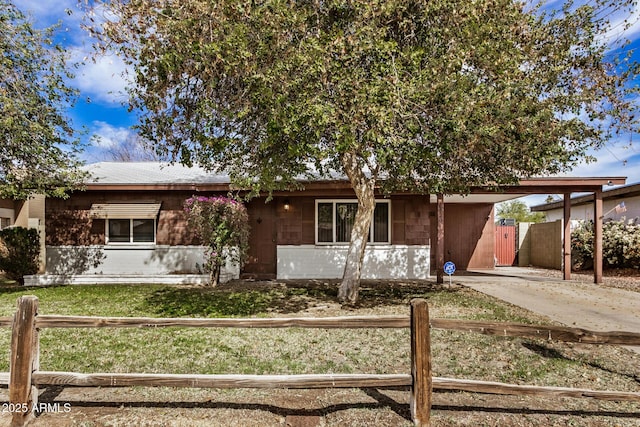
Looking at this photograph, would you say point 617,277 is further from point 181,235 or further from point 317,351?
point 181,235

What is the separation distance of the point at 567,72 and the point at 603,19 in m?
0.91

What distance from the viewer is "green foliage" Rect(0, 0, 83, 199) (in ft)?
25.3

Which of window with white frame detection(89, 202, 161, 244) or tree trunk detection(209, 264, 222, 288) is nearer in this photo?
tree trunk detection(209, 264, 222, 288)

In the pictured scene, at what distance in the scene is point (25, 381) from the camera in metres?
3.12

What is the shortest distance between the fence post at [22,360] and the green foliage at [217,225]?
6894 millimetres

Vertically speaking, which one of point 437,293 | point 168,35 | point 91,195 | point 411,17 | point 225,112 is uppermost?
point 411,17

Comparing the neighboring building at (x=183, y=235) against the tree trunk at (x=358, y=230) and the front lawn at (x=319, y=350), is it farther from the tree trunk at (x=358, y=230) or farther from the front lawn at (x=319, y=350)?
the front lawn at (x=319, y=350)

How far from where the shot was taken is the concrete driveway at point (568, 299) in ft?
20.8

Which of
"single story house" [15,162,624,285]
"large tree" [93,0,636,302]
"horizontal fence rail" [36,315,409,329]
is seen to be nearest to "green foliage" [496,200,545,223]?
"single story house" [15,162,624,285]

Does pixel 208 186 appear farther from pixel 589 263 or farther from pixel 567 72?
pixel 589 263

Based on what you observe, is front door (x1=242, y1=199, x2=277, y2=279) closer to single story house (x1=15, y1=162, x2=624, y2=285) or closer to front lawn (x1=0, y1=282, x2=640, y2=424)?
single story house (x1=15, y1=162, x2=624, y2=285)

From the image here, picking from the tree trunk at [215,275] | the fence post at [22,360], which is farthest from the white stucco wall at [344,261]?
the fence post at [22,360]

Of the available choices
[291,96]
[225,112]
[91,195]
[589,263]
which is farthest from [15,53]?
[589,263]

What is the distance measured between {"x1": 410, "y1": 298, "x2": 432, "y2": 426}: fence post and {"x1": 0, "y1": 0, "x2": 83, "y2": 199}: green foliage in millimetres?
8254
